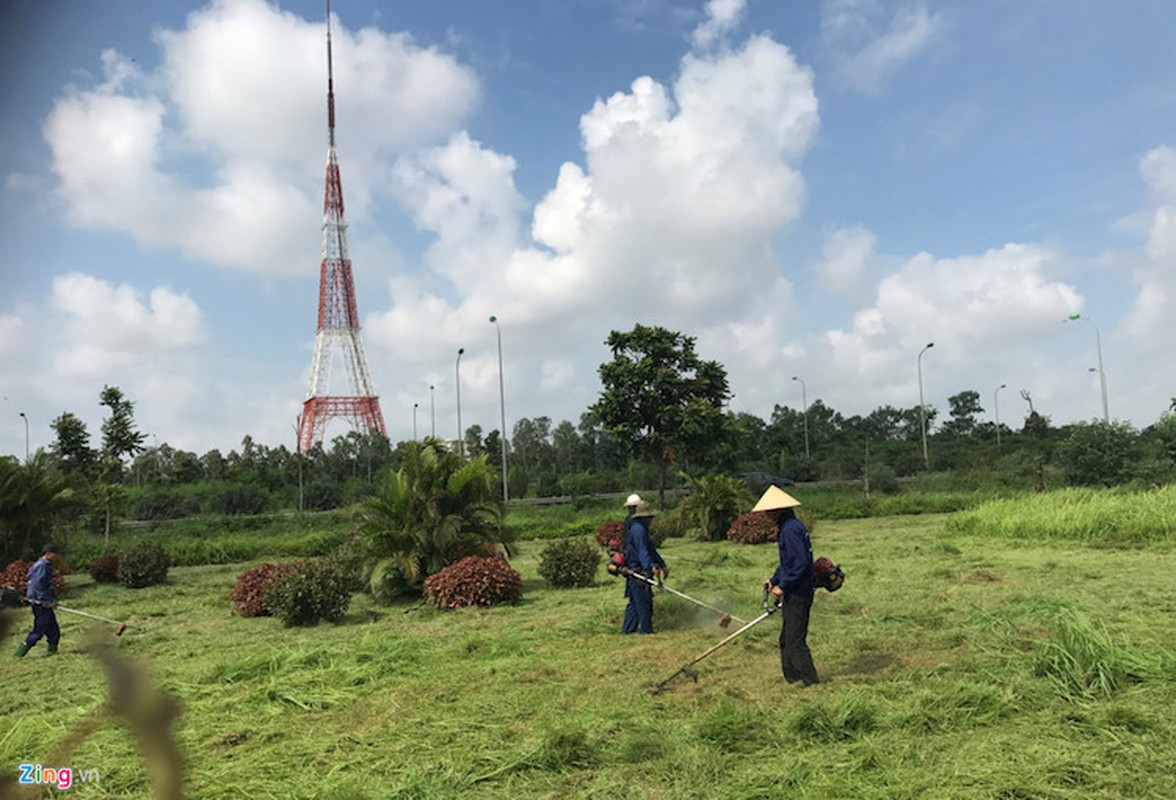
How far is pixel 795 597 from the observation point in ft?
22.6

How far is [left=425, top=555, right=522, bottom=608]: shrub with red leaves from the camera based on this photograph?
39.3 ft

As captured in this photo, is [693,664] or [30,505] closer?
[693,664]

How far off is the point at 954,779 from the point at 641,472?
1751 inches

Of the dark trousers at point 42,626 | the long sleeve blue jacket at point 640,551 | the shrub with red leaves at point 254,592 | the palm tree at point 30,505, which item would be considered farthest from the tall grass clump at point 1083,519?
the palm tree at point 30,505

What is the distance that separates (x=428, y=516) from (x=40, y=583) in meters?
5.28

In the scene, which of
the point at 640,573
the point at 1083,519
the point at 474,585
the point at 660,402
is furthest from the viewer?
the point at 660,402

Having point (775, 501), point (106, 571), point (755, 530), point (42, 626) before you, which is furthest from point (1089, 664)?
point (106, 571)

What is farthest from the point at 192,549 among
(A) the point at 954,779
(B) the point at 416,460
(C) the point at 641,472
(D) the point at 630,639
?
(C) the point at 641,472

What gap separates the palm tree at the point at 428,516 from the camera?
44.6 feet

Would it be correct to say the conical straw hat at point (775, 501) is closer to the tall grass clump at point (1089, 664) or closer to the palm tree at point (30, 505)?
the tall grass clump at point (1089, 664)

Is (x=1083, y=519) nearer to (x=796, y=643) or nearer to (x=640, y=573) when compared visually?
(x=640, y=573)

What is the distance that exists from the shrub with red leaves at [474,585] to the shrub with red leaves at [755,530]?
9.50 m

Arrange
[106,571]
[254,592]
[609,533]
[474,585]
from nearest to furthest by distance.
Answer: [474,585], [254,592], [106,571], [609,533]

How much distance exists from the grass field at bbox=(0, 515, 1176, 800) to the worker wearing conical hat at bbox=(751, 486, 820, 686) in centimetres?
20
